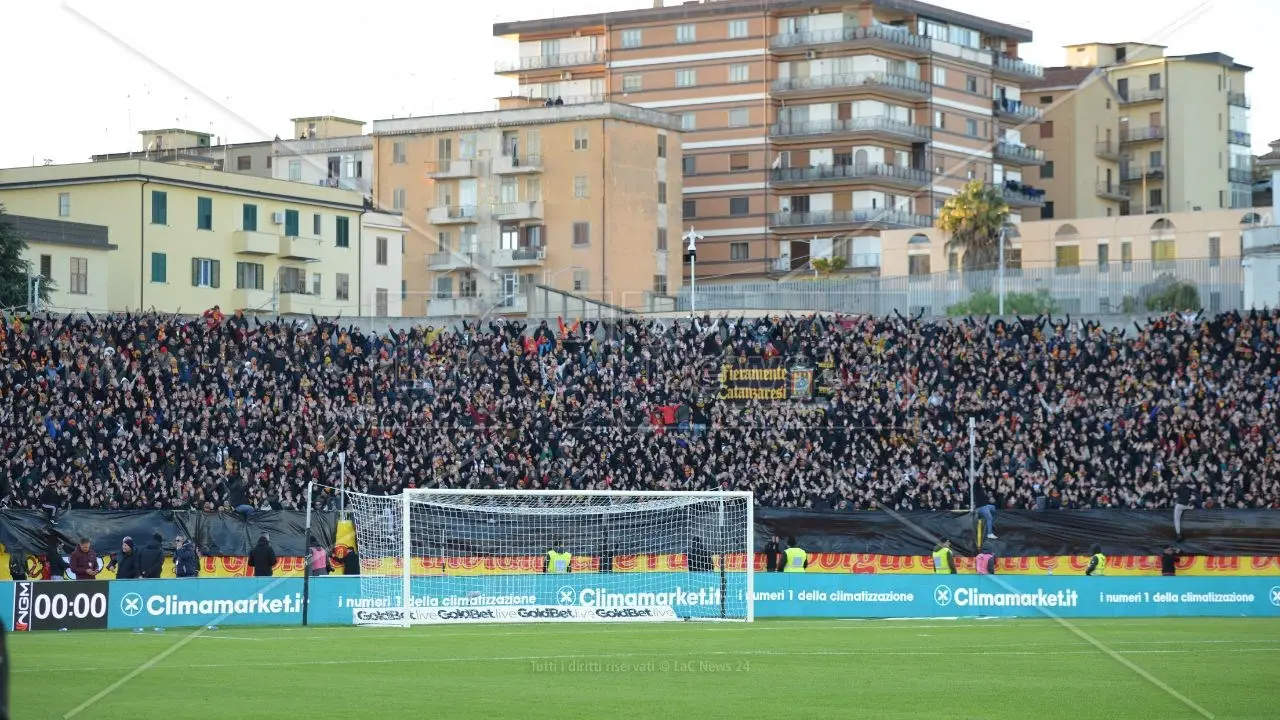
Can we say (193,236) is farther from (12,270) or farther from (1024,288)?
(1024,288)

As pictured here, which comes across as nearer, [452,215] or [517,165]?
[452,215]

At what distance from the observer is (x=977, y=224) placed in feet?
293

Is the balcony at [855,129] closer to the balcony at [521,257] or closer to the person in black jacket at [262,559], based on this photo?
the balcony at [521,257]

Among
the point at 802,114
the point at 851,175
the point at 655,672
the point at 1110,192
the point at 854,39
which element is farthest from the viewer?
the point at 1110,192

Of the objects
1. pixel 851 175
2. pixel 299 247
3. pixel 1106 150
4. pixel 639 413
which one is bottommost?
pixel 639 413

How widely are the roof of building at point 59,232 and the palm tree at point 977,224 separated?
43.6 m

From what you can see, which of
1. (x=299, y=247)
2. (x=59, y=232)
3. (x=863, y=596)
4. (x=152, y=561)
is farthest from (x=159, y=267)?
(x=863, y=596)

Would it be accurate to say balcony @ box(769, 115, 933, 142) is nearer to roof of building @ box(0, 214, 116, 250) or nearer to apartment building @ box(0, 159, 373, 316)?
apartment building @ box(0, 159, 373, 316)

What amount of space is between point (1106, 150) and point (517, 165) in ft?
144

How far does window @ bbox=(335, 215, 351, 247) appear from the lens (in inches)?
3081

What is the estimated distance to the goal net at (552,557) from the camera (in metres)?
32.4

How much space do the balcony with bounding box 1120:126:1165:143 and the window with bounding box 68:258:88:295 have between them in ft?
239

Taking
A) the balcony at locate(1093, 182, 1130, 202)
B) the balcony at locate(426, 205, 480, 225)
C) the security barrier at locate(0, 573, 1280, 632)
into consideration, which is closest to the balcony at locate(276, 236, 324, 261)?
the balcony at locate(426, 205, 480, 225)

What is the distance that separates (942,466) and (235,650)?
22951mm
